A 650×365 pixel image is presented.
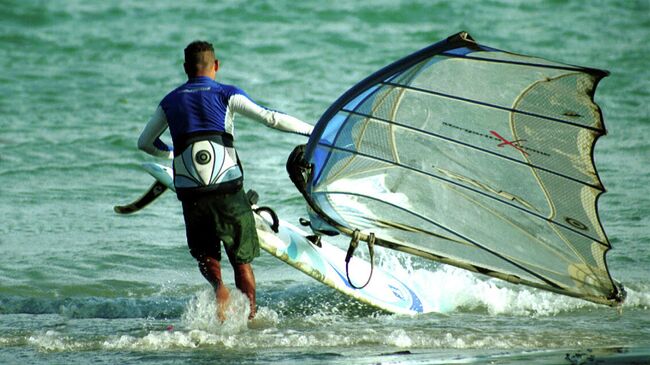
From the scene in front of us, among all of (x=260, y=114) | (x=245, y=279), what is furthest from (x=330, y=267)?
(x=260, y=114)

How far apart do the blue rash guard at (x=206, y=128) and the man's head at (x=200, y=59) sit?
0.16 feet

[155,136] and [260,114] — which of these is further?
[155,136]

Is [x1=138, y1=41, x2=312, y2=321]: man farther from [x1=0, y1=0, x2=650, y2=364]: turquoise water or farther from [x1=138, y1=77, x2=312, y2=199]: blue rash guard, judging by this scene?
[x1=0, y1=0, x2=650, y2=364]: turquoise water

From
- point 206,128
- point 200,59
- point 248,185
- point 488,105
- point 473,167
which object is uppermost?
point 200,59

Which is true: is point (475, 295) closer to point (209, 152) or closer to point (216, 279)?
point (216, 279)

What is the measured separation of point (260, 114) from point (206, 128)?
297mm

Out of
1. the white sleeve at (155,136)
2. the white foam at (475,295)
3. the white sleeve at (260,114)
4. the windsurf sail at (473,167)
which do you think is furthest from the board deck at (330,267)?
the white sleeve at (260,114)

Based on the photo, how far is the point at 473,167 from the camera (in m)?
5.99

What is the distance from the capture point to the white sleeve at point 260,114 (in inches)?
218

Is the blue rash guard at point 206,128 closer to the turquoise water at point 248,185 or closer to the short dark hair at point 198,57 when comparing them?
the short dark hair at point 198,57

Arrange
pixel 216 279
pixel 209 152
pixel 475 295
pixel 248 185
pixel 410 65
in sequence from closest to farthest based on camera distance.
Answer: pixel 410 65 < pixel 209 152 < pixel 216 279 < pixel 475 295 < pixel 248 185

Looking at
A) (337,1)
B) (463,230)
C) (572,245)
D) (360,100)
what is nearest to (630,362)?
(572,245)

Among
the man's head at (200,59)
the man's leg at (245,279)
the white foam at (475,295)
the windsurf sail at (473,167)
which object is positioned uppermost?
the man's head at (200,59)

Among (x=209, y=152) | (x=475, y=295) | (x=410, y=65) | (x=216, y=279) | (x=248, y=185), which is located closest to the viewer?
(x=410, y=65)
